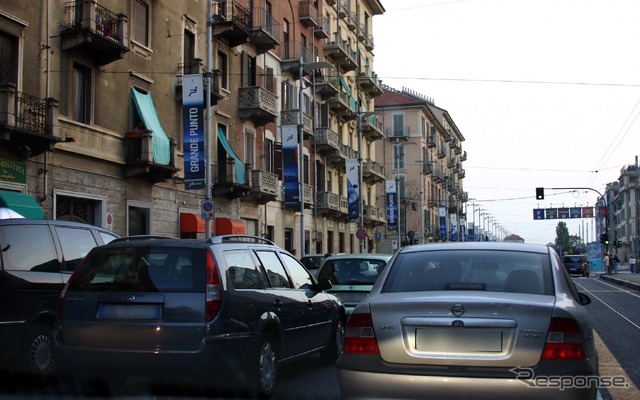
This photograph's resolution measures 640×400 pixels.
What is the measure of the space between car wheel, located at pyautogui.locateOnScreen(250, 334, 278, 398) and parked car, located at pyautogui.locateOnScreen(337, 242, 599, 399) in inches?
70.1

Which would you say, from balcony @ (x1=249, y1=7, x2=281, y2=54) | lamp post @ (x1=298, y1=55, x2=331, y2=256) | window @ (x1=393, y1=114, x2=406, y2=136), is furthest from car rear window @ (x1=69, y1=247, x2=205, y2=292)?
window @ (x1=393, y1=114, x2=406, y2=136)

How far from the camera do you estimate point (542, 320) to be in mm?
4500

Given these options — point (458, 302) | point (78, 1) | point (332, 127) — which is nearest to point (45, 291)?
point (458, 302)

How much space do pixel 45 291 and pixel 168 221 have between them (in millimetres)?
17308

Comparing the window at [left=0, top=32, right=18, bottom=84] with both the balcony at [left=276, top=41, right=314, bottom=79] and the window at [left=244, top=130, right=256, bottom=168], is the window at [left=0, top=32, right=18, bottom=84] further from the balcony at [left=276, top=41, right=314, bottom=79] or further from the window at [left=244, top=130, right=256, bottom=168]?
the balcony at [left=276, top=41, right=314, bottom=79]

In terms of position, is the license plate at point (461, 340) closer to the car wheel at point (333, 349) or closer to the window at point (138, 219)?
the car wheel at point (333, 349)

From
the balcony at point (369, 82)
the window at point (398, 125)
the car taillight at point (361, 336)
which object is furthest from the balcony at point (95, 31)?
the window at point (398, 125)

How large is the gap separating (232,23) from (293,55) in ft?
33.2

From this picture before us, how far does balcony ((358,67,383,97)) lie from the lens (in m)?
53.2

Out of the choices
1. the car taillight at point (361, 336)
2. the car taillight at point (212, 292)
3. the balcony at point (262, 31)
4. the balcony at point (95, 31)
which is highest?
the balcony at point (262, 31)

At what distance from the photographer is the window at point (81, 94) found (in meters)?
19.9

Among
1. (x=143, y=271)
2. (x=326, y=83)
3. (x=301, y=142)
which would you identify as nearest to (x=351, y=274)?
(x=143, y=271)

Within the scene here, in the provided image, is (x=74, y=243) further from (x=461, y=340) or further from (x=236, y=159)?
(x=236, y=159)

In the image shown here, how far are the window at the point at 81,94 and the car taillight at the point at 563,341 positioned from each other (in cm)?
1785
